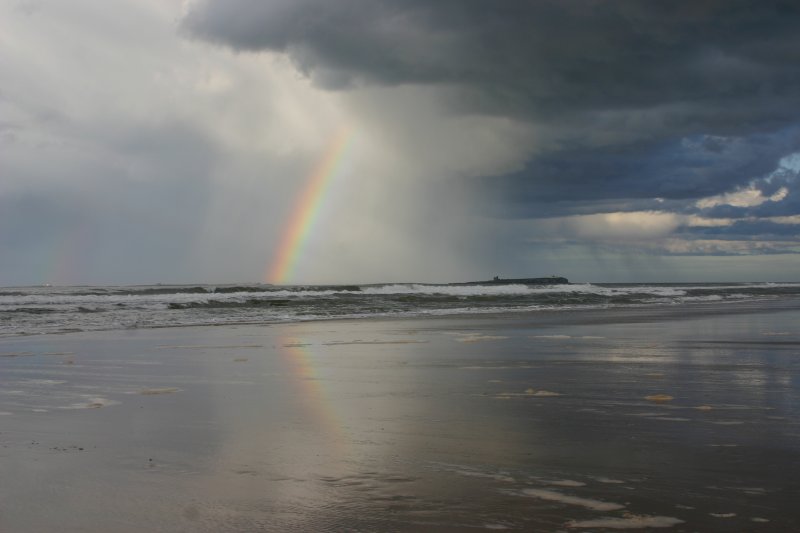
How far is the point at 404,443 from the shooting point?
19.9 feet

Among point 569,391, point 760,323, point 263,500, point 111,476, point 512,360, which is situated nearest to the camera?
point 263,500

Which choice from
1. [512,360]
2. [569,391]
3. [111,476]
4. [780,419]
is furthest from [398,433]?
[512,360]

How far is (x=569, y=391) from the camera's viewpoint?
8.84 m

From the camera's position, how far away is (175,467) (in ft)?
17.6

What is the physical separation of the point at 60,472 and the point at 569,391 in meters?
6.00

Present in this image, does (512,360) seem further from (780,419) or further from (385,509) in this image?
(385,509)

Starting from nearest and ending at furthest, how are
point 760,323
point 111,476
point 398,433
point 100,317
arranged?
point 111,476
point 398,433
point 760,323
point 100,317

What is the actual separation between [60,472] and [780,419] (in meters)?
6.62

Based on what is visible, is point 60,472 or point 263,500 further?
point 60,472

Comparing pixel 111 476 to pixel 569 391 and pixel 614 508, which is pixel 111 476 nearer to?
pixel 614 508

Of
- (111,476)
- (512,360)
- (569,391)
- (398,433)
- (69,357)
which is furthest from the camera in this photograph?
(69,357)

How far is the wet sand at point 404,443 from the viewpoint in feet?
13.9

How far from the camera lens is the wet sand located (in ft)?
13.9

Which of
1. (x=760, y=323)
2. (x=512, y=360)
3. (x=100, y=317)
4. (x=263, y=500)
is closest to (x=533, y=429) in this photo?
(x=263, y=500)
